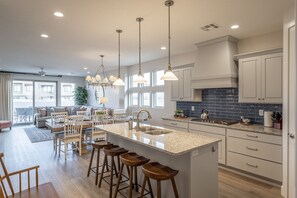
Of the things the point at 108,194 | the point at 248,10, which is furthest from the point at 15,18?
the point at 248,10

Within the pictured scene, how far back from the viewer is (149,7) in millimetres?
2439

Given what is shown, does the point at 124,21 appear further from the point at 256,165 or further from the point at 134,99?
the point at 134,99

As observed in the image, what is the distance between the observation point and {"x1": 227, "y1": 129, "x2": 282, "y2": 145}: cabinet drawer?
2.79 metres

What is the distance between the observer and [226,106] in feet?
13.3

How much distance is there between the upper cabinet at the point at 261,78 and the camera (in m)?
3.03

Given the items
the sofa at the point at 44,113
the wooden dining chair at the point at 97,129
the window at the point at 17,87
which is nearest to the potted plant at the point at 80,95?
the sofa at the point at 44,113

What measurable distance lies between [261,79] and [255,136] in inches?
41.8

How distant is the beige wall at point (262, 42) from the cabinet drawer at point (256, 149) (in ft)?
6.20

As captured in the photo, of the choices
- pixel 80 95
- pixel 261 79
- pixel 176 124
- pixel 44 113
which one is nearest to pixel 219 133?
pixel 176 124

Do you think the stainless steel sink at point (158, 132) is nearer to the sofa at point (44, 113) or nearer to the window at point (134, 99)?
the window at point (134, 99)

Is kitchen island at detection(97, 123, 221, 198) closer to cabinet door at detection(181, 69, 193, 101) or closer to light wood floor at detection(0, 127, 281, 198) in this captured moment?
light wood floor at detection(0, 127, 281, 198)

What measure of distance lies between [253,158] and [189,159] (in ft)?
5.80

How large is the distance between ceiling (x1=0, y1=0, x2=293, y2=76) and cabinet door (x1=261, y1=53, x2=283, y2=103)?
61 cm

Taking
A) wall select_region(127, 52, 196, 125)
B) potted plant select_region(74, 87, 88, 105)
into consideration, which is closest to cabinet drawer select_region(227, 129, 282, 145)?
wall select_region(127, 52, 196, 125)
